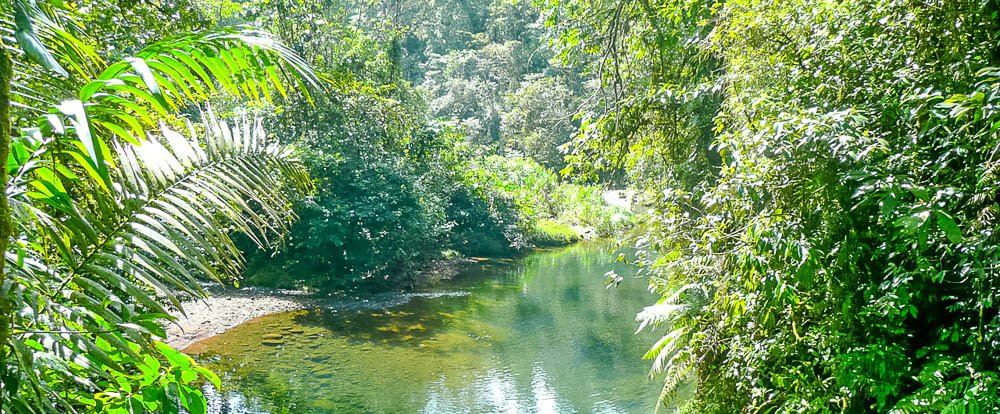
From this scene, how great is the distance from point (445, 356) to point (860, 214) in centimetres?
688

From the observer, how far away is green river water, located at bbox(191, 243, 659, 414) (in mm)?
7750

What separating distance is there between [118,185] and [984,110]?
9.26 ft

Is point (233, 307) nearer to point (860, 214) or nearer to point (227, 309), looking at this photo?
point (227, 309)

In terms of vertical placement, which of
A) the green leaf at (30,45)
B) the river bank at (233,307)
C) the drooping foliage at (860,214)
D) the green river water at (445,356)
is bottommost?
Result: the green river water at (445,356)

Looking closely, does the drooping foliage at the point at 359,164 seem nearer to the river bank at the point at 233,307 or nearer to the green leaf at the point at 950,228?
the river bank at the point at 233,307

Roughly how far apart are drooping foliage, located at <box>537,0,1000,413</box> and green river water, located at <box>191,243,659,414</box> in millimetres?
3751

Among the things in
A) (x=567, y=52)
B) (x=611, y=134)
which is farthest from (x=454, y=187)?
(x=611, y=134)

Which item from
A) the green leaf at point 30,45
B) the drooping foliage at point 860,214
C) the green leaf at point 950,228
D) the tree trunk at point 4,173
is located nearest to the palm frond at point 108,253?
the tree trunk at point 4,173

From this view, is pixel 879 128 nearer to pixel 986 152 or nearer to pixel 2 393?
pixel 986 152

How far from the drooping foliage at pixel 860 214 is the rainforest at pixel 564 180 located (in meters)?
0.02

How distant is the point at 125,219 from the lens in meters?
1.98

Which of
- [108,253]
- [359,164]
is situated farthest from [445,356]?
[108,253]

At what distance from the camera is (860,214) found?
11.1 ft

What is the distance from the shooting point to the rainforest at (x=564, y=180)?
67.9 inches
